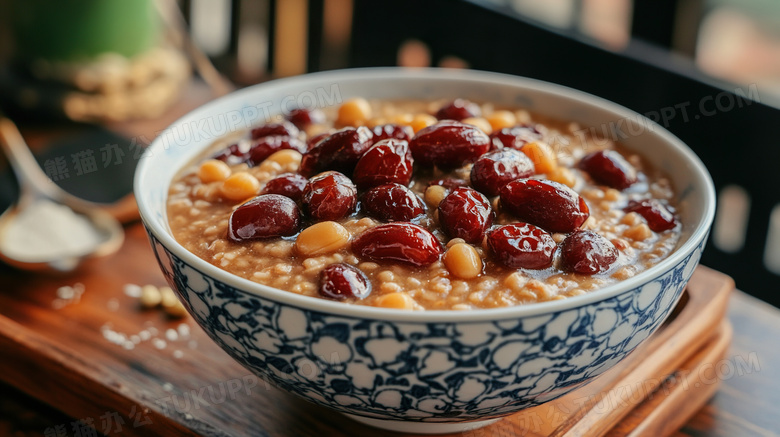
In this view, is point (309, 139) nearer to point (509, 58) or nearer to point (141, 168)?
point (141, 168)

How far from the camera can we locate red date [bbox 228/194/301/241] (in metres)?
1.34

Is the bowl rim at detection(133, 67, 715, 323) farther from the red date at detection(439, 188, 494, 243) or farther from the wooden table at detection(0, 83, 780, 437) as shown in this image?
the wooden table at detection(0, 83, 780, 437)

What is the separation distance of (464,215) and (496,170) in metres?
0.13

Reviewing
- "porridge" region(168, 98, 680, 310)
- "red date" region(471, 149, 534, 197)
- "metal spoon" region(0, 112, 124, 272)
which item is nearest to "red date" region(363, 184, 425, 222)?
"porridge" region(168, 98, 680, 310)

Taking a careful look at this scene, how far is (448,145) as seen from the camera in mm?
1477

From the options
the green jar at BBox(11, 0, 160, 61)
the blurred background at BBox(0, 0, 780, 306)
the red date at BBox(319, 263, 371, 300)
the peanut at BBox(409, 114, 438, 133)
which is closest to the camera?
the red date at BBox(319, 263, 371, 300)

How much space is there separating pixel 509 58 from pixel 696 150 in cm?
74

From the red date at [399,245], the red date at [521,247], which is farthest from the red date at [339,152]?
the red date at [521,247]

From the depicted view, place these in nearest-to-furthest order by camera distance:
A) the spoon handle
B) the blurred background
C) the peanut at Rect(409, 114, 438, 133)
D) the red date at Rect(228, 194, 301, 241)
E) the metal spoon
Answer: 1. the red date at Rect(228, 194, 301, 241)
2. the peanut at Rect(409, 114, 438, 133)
3. the metal spoon
4. the spoon handle
5. the blurred background

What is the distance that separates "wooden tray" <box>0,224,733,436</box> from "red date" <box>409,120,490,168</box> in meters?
0.46

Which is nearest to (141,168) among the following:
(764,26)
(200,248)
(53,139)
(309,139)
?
(200,248)

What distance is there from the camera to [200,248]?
1.38 metres

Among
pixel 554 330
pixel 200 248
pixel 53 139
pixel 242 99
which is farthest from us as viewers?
pixel 53 139

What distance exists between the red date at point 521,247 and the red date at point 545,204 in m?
0.05
